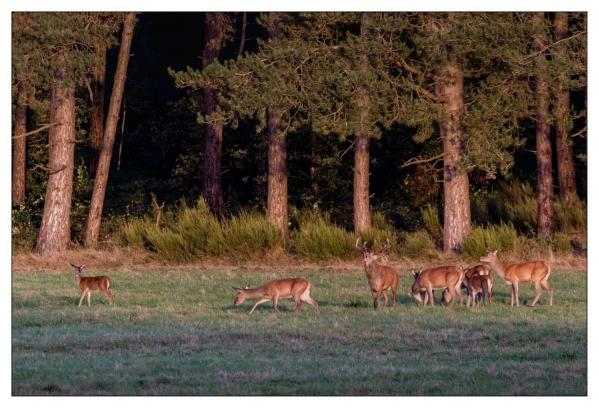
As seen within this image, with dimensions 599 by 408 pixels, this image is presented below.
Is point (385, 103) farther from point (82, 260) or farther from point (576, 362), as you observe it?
point (576, 362)

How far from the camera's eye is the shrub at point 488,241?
27609mm

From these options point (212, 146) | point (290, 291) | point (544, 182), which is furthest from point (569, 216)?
point (290, 291)

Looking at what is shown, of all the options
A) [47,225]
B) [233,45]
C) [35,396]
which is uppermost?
[233,45]

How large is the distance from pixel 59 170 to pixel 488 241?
33.1 ft

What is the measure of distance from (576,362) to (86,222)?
71.9ft

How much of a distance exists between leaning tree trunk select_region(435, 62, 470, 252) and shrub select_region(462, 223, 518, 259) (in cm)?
71

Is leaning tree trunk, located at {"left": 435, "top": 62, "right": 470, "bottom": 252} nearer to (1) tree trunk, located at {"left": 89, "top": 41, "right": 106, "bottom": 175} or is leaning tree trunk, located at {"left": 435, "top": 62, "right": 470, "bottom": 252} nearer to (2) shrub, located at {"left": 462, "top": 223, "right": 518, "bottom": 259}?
(2) shrub, located at {"left": 462, "top": 223, "right": 518, "bottom": 259}

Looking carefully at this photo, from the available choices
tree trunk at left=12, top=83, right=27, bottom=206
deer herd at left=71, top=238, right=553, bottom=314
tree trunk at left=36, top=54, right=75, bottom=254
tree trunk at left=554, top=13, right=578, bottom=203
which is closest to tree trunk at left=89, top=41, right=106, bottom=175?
tree trunk at left=12, top=83, right=27, bottom=206

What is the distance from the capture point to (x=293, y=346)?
1531cm

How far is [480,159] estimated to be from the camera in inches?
1077

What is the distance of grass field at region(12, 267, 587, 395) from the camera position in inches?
509

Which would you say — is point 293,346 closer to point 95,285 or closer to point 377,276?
point 377,276

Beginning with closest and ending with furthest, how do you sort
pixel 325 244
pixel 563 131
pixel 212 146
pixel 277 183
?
1. pixel 325 244
2. pixel 563 131
3. pixel 277 183
4. pixel 212 146
